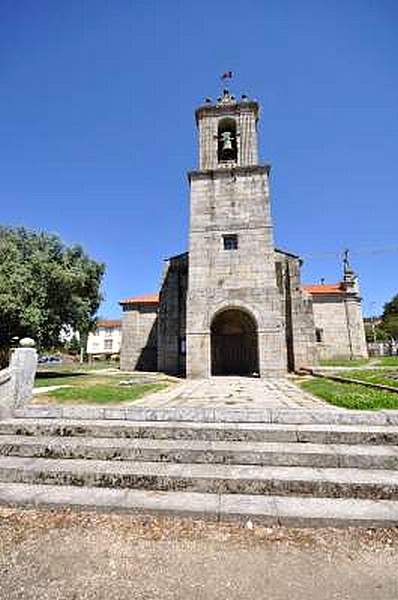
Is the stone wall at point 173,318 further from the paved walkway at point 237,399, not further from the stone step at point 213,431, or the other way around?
the stone step at point 213,431

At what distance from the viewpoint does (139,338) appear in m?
23.0

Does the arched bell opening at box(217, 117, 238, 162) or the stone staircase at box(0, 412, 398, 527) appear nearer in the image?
the stone staircase at box(0, 412, 398, 527)

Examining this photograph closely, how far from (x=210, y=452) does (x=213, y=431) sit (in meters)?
0.44

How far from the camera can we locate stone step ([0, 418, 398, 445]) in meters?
4.39

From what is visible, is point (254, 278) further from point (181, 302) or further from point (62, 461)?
point (62, 461)


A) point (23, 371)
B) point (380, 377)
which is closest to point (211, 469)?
point (23, 371)

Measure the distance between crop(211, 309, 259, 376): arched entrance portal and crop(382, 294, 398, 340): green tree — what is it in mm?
35224

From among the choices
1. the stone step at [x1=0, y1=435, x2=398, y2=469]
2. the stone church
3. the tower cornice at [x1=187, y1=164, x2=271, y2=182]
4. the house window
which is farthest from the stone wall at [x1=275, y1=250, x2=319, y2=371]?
the stone step at [x1=0, y1=435, x2=398, y2=469]

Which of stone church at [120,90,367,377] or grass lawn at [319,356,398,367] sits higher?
Answer: stone church at [120,90,367,377]

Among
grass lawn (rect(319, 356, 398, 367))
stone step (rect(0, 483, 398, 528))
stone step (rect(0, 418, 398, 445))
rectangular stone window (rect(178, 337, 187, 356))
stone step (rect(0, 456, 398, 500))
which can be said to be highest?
rectangular stone window (rect(178, 337, 187, 356))

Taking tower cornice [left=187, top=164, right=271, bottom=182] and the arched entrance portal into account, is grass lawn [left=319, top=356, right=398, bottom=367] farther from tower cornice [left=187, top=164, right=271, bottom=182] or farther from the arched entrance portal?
tower cornice [left=187, top=164, right=271, bottom=182]

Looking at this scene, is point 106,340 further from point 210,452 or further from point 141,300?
point 210,452

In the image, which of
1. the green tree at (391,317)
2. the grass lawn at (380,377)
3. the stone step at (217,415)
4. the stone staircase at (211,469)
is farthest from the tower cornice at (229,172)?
the green tree at (391,317)

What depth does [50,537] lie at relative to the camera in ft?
9.41
